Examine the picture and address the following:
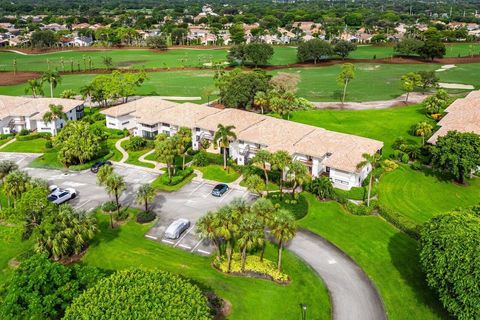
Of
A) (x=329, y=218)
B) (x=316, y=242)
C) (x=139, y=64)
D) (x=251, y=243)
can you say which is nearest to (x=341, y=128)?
(x=329, y=218)

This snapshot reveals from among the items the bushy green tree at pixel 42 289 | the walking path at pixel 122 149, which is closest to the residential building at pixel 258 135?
the walking path at pixel 122 149

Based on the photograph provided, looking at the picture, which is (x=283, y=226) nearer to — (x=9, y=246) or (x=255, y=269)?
(x=255, y=269)

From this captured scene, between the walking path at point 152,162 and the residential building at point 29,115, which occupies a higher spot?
the residential building at point 29,115

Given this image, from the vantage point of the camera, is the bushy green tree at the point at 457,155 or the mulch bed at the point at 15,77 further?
the mulch bed at the point at 15,77

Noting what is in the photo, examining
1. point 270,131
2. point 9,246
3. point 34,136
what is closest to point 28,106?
point 34,136

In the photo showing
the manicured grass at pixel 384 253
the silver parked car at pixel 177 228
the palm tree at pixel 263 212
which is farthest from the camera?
the silver parked car at pixel 177 228

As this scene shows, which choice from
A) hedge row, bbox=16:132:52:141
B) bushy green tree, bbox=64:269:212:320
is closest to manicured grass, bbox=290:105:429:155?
hedge row, bbox=16:132:52:141

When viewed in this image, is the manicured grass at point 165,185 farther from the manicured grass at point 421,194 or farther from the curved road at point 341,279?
the manicured grass at point 421,194
